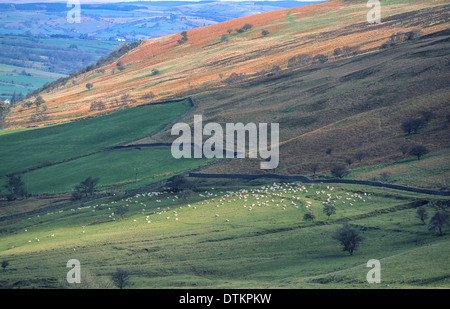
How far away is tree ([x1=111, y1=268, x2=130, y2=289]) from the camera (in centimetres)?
4041

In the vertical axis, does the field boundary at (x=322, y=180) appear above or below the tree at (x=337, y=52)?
below

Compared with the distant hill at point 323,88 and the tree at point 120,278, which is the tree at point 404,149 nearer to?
the distant hill at point 323,88

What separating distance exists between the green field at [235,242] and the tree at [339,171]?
4.22 m

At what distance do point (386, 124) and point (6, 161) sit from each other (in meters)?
66.2

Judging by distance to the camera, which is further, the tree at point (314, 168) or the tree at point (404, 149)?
the tree at point (314, 168)

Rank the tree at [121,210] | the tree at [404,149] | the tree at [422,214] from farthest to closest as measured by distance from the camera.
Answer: the tree at [404,149] < the tree at [121,210] < the tree at [422,214]

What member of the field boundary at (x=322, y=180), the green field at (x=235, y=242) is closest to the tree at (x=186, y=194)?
the green field at (x=235, y=242)

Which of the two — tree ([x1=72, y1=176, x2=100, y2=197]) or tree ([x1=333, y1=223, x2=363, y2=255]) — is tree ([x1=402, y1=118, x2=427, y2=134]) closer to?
tree ([x1=333, y1=223, x2=363, y2=255])

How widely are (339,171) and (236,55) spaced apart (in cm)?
10672

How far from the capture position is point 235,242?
5034 centimetres

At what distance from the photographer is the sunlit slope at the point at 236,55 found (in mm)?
145250

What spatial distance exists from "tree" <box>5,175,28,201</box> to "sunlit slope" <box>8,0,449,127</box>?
174ft

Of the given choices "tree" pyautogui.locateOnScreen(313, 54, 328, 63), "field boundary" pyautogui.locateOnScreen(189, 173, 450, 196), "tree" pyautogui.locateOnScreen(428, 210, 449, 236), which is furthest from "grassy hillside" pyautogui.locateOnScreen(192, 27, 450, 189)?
"tree" pyautogui.locateOnScreen(428, 210, 449, 236)

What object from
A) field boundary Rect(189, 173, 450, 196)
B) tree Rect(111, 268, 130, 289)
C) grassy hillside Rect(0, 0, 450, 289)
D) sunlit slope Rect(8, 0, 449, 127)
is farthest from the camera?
sunlit slope Rect(8, 0, 449, 127)
